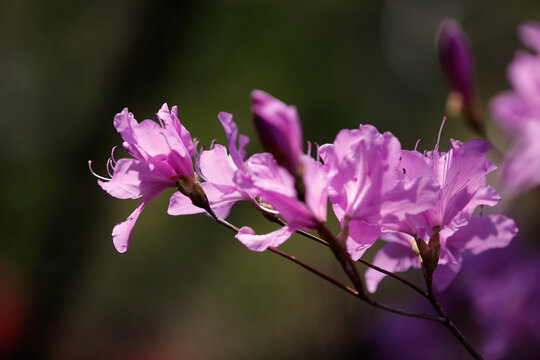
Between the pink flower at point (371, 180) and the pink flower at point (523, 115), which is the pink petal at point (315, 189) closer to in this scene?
the pink flower at point (371, 180)

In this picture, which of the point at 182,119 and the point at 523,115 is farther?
the point at 182,119

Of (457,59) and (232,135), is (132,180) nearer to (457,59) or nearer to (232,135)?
(232,135)

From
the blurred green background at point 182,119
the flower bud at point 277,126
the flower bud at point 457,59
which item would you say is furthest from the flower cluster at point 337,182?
the blurred green background at point 182,119

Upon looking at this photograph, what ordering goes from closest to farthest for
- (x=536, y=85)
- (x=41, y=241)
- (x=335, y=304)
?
(x=536, y=85)
(x=335, y=304)
(x=41, y=241)

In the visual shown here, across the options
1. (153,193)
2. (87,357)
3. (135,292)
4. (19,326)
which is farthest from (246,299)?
(153,193)

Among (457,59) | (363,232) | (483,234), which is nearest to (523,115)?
(457,59)

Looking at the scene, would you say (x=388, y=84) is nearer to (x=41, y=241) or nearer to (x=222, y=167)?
(x=41, y=241)
